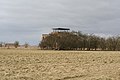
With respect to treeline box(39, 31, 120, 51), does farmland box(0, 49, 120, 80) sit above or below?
below

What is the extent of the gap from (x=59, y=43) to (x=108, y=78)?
112m

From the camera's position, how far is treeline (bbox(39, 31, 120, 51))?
430 ft

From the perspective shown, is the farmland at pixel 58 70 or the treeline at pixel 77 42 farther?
the treeline at pixel 77 42

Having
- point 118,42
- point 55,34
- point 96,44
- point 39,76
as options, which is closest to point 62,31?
point 55,34

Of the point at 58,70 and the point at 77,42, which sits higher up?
the point at 77,42

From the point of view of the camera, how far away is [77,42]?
136m

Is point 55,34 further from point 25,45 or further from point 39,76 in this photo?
point 39,76

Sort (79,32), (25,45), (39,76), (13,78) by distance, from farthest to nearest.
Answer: (25,45) → (79,32) → (39,76) → (13,78)

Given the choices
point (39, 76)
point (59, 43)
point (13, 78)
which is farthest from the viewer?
point (59, 43)

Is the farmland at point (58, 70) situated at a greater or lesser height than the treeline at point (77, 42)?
lesser

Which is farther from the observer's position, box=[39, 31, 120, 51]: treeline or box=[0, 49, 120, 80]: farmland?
box=[39, 31, 120, 51]: treeline

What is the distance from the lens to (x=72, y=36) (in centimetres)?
13662

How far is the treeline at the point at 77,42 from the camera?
13100 cm

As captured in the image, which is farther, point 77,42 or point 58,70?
point 77,42
